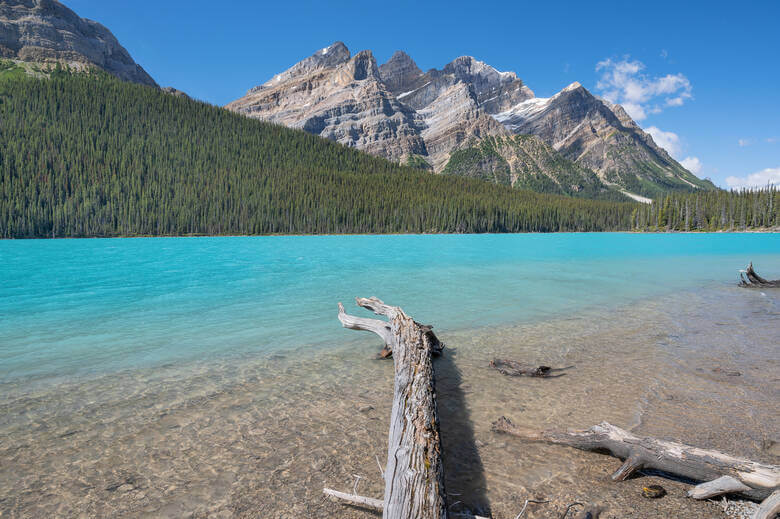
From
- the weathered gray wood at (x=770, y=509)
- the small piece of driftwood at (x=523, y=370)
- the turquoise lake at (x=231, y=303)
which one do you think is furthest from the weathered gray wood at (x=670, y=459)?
the turquoise lake at (x=231, y=303)

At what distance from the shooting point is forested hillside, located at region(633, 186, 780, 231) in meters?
131

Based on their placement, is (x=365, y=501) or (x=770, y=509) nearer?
(x=770, y=509)

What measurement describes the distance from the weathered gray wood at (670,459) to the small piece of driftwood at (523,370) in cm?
291

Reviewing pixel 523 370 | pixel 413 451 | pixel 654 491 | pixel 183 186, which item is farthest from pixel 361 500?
pixel 183 186

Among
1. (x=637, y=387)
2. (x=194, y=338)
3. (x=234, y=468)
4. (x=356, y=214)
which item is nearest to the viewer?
(x=234, y=468)

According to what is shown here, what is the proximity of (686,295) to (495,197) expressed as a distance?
518 ft

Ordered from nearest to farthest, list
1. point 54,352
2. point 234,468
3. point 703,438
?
point 234,468
point 703,438
point 54,352

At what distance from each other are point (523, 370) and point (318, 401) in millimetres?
4583

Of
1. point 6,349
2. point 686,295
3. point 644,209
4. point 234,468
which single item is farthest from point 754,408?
point 644,209

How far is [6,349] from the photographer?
10750mm

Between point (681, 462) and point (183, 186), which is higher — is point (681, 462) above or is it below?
below

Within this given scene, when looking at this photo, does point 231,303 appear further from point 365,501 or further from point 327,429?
point 365,501

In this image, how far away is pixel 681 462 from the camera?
4.63 metres

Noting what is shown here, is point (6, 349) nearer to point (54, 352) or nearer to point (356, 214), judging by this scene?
point (54, 352)
